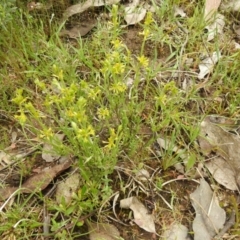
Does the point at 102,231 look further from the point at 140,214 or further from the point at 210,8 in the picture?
the point at 210,8

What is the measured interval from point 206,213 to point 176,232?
118 mm

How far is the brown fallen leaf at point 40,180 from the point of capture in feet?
4.89

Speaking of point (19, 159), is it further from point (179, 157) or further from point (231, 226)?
point (231, 226)

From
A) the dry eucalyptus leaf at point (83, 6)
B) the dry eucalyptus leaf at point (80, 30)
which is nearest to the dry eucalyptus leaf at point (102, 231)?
the dry eucalyptus leaf at point (80, 30)

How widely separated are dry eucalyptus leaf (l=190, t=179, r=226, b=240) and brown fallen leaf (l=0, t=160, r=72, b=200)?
1.52 feet

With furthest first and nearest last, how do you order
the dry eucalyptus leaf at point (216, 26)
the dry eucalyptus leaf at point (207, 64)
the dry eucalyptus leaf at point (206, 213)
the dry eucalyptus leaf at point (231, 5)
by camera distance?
the dry eucalyptus leaf at point (231, 5), the dry eucalyptus leaf at point (216, 26), the dry eucalyptus leaf at point (207, 64), the dry eucalyptus leaf at point (206, 213)

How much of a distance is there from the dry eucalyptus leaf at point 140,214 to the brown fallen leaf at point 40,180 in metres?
0.25

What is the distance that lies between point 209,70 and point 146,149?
474mm

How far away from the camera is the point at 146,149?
156 cm

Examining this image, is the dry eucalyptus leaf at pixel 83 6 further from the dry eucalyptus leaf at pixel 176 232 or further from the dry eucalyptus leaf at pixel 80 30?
the dry eucalyptus leaf at pixel 176 232

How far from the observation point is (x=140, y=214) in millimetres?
1438

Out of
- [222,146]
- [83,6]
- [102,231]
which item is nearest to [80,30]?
[83,6]

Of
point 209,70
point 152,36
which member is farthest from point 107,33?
point 209,70

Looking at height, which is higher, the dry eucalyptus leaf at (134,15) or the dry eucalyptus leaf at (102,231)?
the dry eucalyptus leaf at (134,15)
